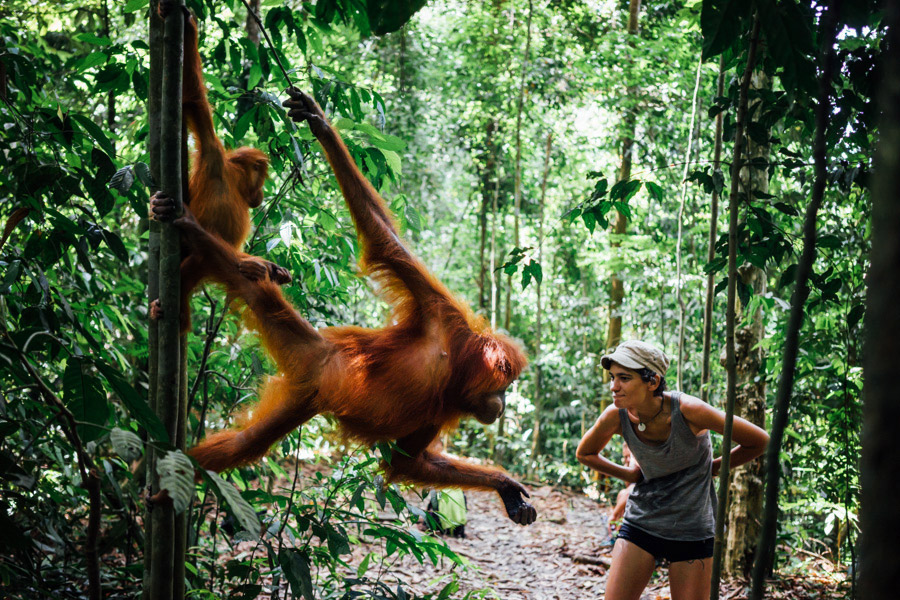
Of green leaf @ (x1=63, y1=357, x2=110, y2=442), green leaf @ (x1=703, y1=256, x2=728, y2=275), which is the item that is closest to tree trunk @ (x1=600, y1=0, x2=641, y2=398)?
green leaf @ (x1=703, y1=256, x2=728, y2=275)

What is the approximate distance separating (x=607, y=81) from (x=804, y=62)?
7501 millimetres

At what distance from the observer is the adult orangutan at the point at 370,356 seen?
2.49 meters

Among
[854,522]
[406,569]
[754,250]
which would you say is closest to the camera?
[754,250]

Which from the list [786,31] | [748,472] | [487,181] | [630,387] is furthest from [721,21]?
[487,181]

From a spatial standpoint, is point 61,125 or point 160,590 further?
point 61,125

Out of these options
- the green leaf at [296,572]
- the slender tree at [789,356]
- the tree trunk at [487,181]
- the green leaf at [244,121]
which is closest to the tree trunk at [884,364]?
the slender tree at [789,356]

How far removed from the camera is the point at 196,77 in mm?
2533

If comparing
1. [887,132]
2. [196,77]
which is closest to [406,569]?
[196,77]

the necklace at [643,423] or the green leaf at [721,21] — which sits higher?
the green leaf at [721,21]

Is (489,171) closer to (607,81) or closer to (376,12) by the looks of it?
(607,81)

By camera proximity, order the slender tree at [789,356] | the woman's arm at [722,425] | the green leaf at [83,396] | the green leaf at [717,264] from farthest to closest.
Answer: the woman's arm at [722,425] < the green leaf at [717,264] < the green leaf at [83,396] < the slender tree at [789,356]

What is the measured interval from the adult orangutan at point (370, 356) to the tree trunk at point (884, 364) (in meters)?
2.07

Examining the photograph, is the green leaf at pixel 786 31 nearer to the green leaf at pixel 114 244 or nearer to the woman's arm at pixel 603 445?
the green leaf at pixel 114 244

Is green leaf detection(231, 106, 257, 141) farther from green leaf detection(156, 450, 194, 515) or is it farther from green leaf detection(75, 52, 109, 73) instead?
green leaf detection(156, 450, 194, 515)
